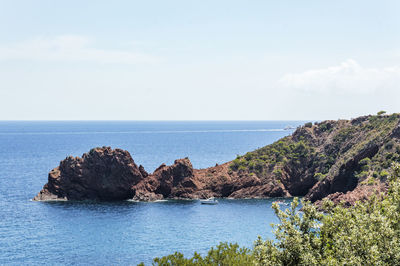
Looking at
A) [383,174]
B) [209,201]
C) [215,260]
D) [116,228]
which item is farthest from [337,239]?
[209,201]

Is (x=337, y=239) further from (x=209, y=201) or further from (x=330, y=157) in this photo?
(x=330, y=157)

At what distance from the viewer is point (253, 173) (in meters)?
115

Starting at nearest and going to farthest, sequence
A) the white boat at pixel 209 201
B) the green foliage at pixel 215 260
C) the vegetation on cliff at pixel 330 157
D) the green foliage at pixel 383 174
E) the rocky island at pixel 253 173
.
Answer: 1. the green foliage at pixel 215 260
2. the green foliage at pixel 383 174
3. the vegetation on cliff at pixel 330 157
4. the rocky island at pixel 253 173
5. the white boat at pixel 209 201

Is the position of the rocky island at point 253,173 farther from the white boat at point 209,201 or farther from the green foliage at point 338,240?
the green foliage at point 338,240

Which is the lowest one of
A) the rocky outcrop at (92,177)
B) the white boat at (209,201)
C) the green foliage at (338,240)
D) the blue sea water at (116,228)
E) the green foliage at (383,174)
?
the blue sea water at (116,228)

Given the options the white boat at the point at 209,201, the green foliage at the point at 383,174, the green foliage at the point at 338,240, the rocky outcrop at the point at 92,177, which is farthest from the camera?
the rocky outcrop at the point at 92,177

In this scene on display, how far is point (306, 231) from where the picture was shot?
32.5 meters

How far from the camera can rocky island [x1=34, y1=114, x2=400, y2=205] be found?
103 meters

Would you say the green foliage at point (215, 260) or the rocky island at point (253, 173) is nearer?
the green foliage at point (215, 260)

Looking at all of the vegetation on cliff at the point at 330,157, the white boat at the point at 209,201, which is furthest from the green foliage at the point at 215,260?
the white boat at the point at 209,201

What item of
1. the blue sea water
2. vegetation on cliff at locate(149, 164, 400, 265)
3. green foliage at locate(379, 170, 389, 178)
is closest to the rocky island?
green foliage at locate(379, 170, 389, 178)

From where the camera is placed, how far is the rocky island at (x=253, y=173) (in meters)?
103

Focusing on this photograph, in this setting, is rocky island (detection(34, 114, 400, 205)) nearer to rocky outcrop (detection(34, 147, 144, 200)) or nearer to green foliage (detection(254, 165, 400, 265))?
rocky outcrop (detection(34, 147, 144, 200))

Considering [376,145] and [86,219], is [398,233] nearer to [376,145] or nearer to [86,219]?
[86,219]
